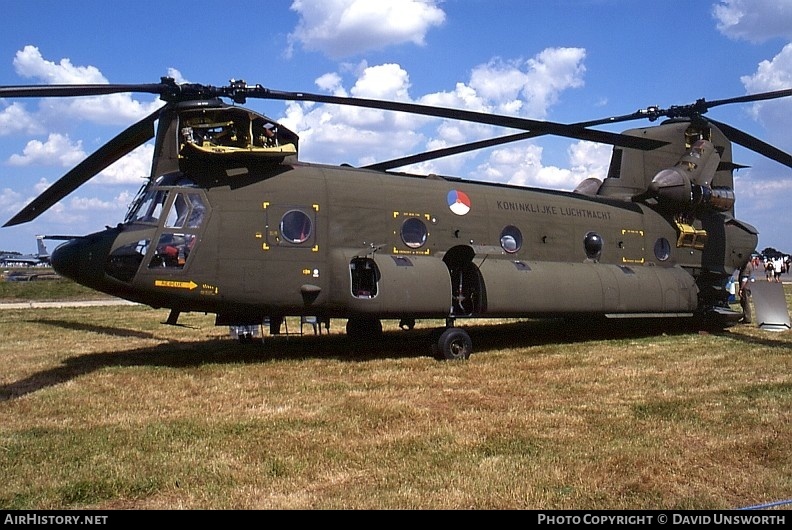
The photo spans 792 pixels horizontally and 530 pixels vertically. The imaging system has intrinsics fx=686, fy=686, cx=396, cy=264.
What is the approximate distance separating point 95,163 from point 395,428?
7391 mm

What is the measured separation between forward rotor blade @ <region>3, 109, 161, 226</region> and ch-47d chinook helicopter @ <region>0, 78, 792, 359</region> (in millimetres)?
32

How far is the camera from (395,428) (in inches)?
275

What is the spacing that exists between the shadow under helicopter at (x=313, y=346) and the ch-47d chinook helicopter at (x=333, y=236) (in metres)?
0.68

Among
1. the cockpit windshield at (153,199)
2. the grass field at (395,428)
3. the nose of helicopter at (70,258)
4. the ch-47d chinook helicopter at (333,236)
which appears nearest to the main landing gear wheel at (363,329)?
the ch-47d chinook helicopter at (333,236)

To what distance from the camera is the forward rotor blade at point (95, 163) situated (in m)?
11.1

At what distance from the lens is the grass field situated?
5.15 metres

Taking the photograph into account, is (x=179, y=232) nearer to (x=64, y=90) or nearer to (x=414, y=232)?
(x=64, y=90)

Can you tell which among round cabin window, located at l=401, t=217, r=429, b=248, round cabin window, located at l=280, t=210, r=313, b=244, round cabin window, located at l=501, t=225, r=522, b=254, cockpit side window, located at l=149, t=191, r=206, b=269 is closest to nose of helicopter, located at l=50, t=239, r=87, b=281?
cockpit side window, located at l=149, t=191, r=206, b=269

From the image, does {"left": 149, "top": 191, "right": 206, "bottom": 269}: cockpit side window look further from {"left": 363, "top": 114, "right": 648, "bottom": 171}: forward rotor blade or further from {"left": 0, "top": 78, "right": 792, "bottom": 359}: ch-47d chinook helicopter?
{"left": 363, "top": 114, "right": 648, "bottom": 171}: forward rotor blade

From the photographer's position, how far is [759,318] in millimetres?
16406

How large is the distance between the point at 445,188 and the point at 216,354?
5.23 meters

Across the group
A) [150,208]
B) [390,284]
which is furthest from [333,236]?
[150,208]
